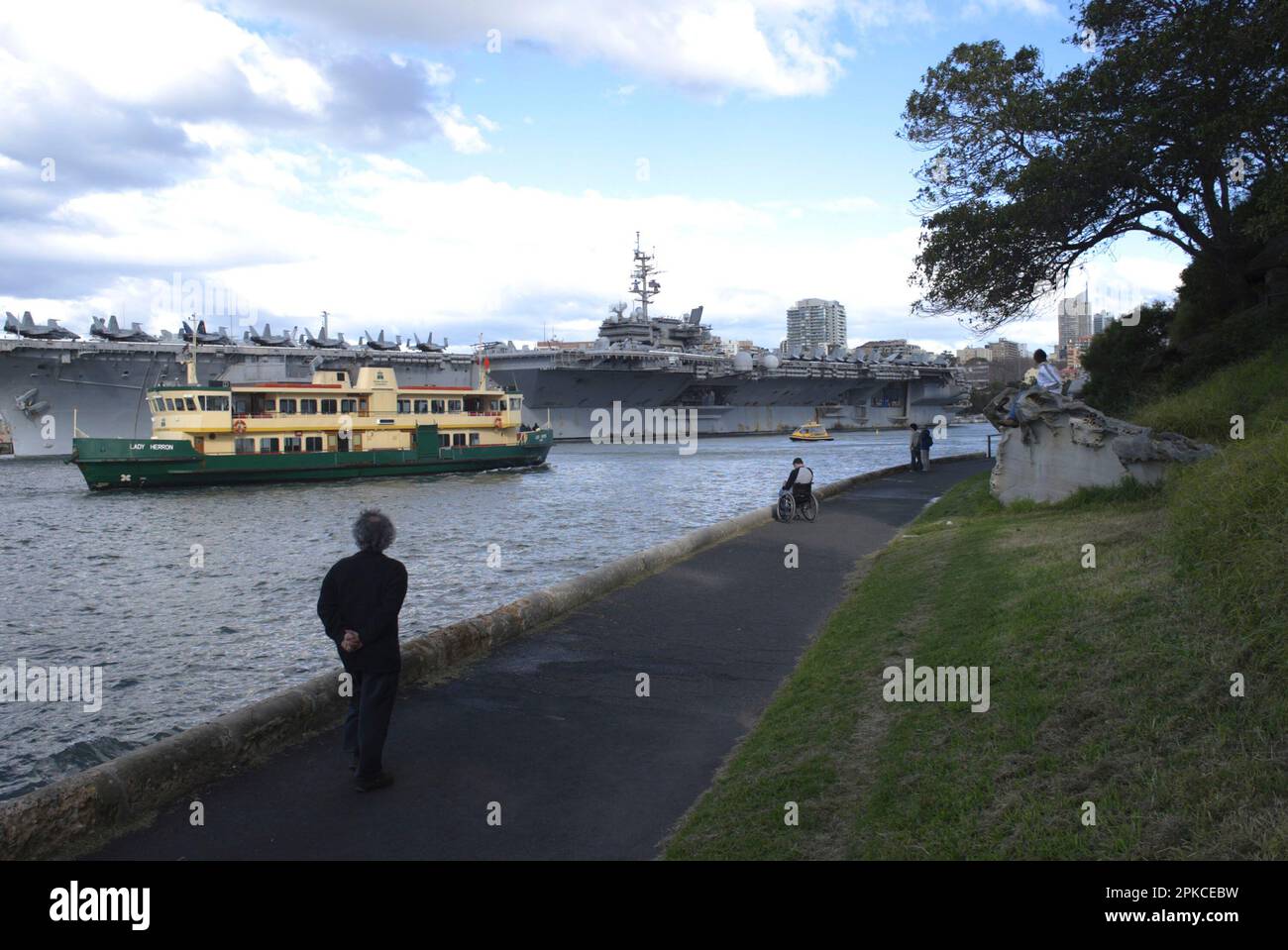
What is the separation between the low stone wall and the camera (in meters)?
4.67

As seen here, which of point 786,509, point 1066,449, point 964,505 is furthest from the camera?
point 786,509

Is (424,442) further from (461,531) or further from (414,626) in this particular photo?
(414,626)

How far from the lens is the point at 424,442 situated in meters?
48.2

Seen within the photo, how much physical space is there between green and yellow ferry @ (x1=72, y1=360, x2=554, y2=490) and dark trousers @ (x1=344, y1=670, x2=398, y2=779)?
39656mm

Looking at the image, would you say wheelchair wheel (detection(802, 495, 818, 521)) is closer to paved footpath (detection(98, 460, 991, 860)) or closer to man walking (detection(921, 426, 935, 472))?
paved footpath (detection(98, 460, 991, 860))

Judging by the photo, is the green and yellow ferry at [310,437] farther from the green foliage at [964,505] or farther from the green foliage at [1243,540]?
the green foliage at [1243,540]

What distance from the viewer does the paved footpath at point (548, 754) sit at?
4895mm

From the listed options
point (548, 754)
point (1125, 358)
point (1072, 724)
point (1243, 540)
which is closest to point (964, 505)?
point (1125, 358)

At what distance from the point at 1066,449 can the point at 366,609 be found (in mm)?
11905

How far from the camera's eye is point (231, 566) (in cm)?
2159

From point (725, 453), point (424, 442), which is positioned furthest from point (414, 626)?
point (725, 453)

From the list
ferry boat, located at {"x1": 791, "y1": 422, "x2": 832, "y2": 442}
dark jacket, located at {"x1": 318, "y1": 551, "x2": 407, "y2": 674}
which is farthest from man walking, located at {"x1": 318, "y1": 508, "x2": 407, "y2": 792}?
ferry boat, located at {"x1": 791, "y1": 422, "x2": 832, "y2": 442}

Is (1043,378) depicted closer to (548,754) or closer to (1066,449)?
(1066,449)
